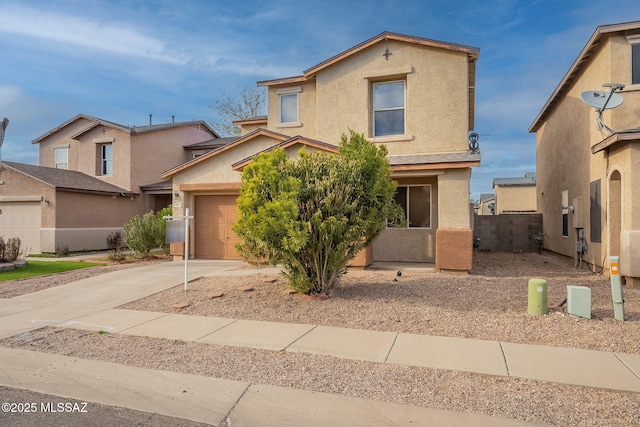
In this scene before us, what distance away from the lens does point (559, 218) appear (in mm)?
16766

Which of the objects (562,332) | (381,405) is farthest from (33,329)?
(562,332)

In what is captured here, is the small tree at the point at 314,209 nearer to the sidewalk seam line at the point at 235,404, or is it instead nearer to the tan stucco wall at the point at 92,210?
the sidewalk seam line at the point at 235,404

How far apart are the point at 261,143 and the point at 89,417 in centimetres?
1159

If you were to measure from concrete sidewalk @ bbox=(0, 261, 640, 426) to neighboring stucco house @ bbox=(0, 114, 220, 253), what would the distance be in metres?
12.7

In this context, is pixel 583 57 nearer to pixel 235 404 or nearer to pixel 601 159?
pixel 601 159

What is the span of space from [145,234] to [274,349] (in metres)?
12.1

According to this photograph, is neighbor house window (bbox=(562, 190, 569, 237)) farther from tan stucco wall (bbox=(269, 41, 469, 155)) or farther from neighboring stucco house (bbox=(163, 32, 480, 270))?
tan stucco wall (bbox=(269, 41, 469, 155))

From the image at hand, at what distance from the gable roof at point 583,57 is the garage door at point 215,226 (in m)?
12.6

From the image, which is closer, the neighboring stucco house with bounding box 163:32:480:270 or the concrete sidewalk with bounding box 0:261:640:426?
the concrete sidewalk with bounding box 0:261:640:426

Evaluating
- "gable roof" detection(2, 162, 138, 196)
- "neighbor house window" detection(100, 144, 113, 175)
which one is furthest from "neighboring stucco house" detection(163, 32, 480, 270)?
"neighbor house window" detection(100, 144, 113, 175)

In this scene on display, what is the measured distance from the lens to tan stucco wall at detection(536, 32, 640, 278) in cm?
1132

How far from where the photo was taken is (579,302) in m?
6.92

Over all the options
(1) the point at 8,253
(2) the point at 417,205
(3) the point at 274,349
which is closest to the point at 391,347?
(3) the point at 274,349

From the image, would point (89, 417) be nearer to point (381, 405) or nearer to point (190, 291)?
point (381, 405)
